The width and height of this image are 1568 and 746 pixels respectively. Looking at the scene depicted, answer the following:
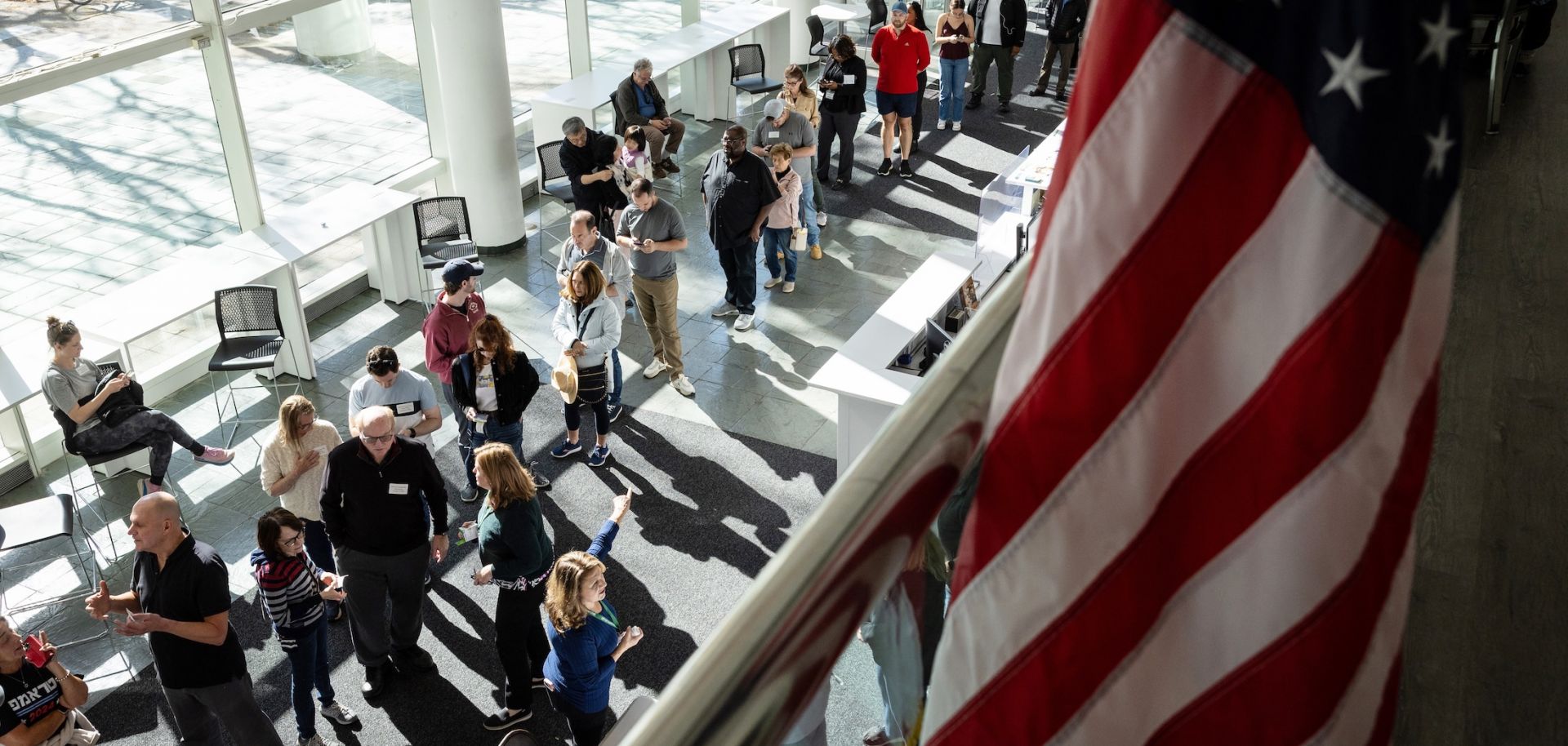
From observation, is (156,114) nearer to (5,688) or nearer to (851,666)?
(5,688)

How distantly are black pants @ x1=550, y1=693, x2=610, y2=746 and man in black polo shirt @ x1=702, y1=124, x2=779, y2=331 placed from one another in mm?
5315

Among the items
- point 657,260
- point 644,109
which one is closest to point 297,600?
point 657,260

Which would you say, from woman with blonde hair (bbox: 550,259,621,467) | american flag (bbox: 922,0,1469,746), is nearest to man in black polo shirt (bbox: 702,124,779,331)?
woman with blonde hair (bbox: 550,259,621,467)

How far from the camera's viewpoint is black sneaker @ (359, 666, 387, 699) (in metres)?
7.07

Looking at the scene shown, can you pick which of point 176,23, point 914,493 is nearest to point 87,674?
point 176,23

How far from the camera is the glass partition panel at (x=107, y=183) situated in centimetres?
931

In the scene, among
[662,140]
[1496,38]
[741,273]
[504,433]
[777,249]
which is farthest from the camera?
[662,140]

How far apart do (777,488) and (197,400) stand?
496cm

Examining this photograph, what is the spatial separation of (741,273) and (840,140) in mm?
3833

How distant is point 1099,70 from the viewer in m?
1.08

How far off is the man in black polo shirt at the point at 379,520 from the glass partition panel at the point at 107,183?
4.24 metres

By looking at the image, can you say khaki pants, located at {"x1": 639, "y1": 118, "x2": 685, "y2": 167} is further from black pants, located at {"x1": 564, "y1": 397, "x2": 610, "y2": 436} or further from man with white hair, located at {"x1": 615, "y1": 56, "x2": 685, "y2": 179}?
black pants, located at {"x1": 564, "y1": 397, "x2": 610, "y2": 436}

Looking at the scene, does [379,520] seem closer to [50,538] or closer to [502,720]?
[502,720]

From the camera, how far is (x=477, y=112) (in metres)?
12.2
